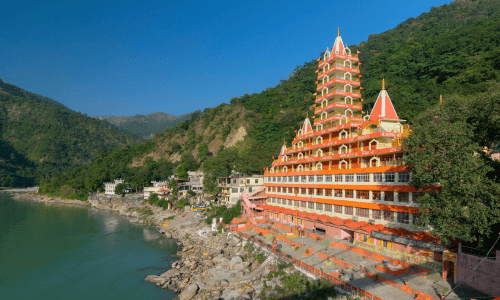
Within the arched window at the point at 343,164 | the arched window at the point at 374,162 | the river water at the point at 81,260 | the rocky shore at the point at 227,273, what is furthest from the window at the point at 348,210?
the river water at the point at 81,260

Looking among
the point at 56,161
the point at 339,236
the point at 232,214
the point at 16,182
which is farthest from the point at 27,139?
the point at 339,236

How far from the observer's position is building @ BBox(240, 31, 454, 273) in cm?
2291

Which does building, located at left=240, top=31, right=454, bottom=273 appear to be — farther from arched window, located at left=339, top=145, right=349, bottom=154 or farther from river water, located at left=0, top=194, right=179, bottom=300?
river water, located at left=0, top=194, right=179, bottom=300

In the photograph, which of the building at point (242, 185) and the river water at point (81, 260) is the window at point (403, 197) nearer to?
the river water at point (81, 260)

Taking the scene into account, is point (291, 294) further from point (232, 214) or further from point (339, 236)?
point (232, 214)

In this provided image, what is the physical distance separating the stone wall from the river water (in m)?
23.2

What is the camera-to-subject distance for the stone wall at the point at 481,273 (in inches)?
593

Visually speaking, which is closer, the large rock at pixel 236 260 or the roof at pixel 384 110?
the large rock at pixel 236 260

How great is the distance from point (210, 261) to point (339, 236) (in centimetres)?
1454

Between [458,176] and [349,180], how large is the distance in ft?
43.0

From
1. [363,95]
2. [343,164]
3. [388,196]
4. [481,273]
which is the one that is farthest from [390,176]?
[363,95]

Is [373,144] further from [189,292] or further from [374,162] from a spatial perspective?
[189,292]

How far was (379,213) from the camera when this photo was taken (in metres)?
26.0

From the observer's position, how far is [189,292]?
2439 centimetres
